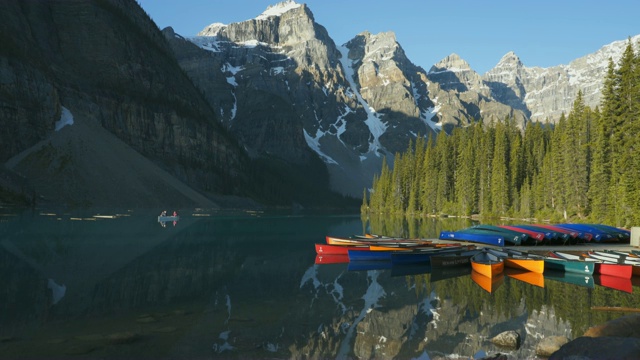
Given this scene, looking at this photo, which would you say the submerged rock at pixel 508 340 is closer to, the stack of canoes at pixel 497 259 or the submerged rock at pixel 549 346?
the submerged rock at pixel 549 346

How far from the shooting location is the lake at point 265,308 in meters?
16.0

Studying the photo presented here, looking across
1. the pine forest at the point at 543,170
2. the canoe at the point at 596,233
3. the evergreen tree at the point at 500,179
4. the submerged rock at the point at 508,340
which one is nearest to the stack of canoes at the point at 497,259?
the canoe at the point at 596,233

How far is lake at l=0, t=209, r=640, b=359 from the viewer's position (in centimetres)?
1603

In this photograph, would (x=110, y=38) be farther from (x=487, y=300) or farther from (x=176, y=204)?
(x=487, y=300)

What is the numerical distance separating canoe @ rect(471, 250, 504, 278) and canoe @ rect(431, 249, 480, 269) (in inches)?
22.1

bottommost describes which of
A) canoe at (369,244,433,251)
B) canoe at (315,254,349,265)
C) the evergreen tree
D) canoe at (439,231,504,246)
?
canoe at (315,254,349,265)

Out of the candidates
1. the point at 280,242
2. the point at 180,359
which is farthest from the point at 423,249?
the point at 180,359

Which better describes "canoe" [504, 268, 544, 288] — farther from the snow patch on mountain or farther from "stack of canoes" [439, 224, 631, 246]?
the snow patch on mountain

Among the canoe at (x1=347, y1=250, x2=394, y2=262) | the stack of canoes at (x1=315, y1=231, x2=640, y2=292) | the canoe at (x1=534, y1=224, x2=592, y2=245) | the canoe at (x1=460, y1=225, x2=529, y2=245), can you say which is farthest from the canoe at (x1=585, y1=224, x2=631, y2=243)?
the canoe at (x1=347, y1=250, x2=394, y2=262)

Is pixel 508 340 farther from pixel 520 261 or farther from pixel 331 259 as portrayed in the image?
pixel 331 259

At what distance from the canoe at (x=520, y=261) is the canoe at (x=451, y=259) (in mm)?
1887

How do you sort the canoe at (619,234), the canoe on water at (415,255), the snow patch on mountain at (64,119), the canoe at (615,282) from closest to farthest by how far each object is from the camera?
the canoe at (615,282)
the canoe on water at (415,255)
the canoe at (619,234)
the snow patch on mountain at (64,119)

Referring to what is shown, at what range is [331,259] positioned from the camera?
40.3 m

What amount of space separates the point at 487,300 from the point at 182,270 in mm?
18690
